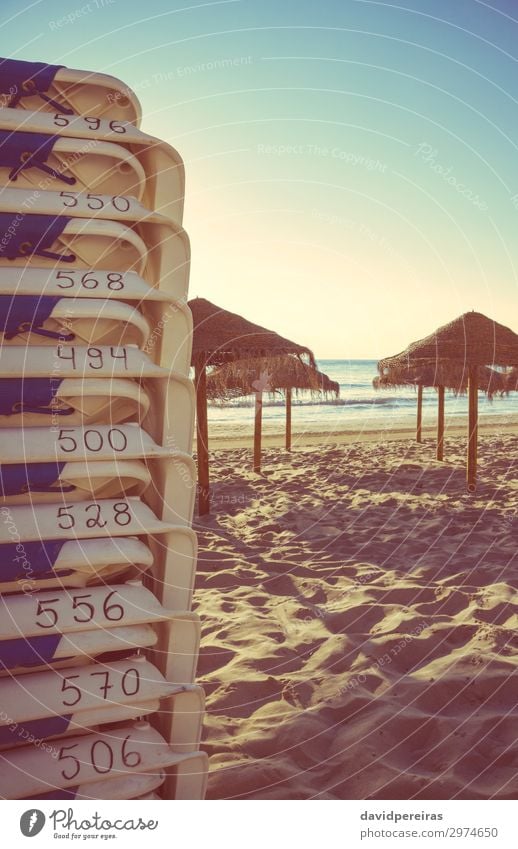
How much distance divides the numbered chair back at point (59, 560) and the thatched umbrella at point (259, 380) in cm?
738

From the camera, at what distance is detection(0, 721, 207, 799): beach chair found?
139 cm

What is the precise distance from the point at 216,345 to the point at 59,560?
6100 millimetres

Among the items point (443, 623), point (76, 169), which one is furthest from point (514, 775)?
point (76, 169)

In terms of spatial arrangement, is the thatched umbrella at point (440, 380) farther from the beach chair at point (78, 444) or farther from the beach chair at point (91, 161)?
the beach chair at point (78, 444)

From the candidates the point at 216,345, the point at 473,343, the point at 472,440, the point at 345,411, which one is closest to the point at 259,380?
the point at 473,343

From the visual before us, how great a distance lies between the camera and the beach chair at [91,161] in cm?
138

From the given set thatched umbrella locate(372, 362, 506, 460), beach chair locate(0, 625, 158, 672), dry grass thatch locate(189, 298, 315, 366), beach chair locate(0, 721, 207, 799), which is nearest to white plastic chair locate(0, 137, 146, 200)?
beach chair locate(0, 625, 158, 672)

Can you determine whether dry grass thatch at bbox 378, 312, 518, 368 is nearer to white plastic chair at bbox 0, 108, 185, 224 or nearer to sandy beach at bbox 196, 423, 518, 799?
sandy beach at bbox 196, 423, 518, 799

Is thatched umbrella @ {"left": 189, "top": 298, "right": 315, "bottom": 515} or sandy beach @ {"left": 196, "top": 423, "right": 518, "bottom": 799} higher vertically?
thatched umbrella @ {"left": 189, "top": 298, "right": 315, "bottom": 515}

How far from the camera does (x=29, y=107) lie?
143cm

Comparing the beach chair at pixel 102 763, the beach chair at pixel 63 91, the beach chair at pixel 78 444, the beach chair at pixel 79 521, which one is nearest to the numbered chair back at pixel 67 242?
the beach chair at pixel 63 91

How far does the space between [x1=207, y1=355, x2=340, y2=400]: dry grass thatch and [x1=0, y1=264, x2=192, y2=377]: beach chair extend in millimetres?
7146

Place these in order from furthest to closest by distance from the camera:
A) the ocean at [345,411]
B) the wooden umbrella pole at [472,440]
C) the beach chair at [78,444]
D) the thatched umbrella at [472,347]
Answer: the ocean at [345,411] < the thatched umbrella at [472,347] < the wooden umbrella pole at [472,440] < the beach chair at [78,444]

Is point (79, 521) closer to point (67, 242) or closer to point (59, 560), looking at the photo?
point (59, 560)
